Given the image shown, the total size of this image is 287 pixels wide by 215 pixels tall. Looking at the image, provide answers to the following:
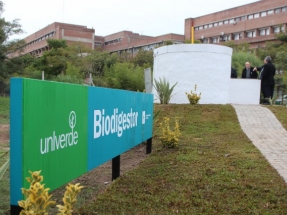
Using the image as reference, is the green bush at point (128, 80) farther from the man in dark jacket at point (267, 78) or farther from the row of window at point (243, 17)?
the row of window at point (243, 17)

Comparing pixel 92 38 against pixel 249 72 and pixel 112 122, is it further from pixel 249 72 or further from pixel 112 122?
pixel 112 122

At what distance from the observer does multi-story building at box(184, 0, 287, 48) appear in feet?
195

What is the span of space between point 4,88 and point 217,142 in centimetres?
3214

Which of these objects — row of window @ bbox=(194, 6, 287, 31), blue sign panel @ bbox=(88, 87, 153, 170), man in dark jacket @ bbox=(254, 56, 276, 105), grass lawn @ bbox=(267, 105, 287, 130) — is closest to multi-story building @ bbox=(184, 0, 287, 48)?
row of window @ bbox=(194, 6, 287, 31)

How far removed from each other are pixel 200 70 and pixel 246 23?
55507 millimetres

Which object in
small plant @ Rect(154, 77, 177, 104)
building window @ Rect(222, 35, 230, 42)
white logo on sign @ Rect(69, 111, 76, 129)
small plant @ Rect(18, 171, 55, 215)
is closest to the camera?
small plant @ Rect(18, 171, 55, 215)

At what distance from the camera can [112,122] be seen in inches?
178

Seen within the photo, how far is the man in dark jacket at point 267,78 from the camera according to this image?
45.8 ft

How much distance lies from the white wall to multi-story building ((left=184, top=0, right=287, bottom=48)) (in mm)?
45699

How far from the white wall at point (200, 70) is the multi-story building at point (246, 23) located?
4570cm

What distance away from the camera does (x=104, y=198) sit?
4.12 metres

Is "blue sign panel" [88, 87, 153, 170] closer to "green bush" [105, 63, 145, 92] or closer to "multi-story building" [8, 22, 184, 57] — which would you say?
"green bush" [105, 63, 145, 92]

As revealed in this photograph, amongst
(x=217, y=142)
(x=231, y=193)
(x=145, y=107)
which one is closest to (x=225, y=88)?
(x=217, y=142)

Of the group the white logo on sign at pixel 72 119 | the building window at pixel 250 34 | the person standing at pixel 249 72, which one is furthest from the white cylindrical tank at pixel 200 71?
the building window at pixel 250 34
